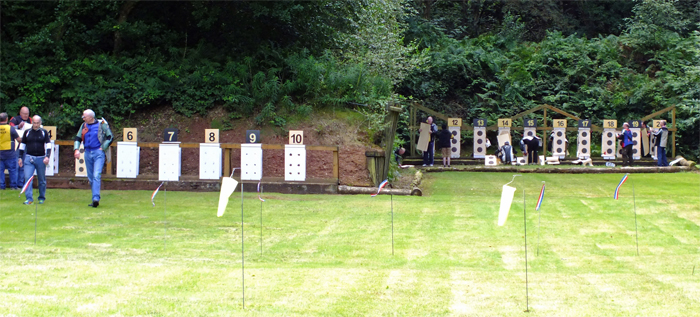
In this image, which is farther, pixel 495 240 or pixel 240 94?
pixel 240 94

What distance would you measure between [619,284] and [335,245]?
13.2 ft

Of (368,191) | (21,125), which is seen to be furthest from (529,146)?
(21,125)

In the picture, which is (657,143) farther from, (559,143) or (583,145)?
(559,143)

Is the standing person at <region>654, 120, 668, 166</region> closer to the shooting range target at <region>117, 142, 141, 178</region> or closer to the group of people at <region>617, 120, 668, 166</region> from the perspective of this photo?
the group of people at <region>617, 120, 668, 166</region>

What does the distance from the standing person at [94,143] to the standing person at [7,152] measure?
2.92 metres

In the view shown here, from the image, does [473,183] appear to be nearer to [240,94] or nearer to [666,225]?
[240,94]

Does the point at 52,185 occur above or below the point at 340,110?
below

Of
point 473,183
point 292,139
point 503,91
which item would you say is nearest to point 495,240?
point 292,139

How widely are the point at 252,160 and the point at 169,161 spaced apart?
6.91ft

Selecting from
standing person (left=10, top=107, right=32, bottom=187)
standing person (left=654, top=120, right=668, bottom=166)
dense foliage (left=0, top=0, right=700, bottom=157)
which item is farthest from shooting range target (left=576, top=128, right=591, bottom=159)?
standing person (left=10, top=107, right=32, bottom=187)

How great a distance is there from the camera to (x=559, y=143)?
31.2m

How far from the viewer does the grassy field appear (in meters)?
6.44

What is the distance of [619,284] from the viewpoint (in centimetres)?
738

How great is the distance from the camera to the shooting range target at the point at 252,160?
17766 mm
